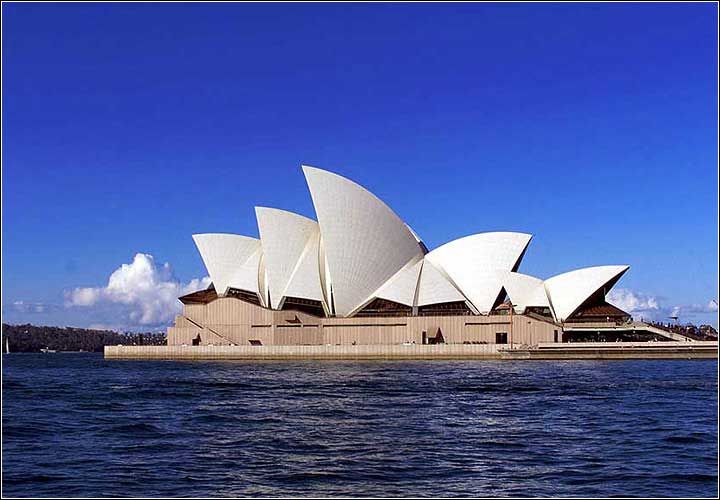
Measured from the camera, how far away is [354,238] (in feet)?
203

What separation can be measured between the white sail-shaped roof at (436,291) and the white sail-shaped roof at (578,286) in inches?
293

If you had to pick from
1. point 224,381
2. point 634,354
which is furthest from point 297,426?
point 634,354

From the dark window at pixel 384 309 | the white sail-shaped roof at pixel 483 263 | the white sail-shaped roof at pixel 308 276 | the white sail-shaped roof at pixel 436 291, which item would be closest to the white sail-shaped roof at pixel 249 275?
the white sail-shaped roof at pixel 308 276

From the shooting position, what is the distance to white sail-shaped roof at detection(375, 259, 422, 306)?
6288 cm

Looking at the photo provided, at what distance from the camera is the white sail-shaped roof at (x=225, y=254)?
66625 millimetres

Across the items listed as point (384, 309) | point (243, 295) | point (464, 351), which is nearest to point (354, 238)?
point (384, 309)

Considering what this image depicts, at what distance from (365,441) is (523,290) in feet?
158

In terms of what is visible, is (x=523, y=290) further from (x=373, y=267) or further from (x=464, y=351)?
(x=373, y=267)

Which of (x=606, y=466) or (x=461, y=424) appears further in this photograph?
(x=461, y=424)

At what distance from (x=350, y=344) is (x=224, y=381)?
28.1 metres

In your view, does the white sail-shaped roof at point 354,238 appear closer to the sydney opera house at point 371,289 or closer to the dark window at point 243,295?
the sydney opera house at point 371,289

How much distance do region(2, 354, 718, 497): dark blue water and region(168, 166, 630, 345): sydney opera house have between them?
3189cm

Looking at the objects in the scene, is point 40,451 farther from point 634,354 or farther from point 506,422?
point 634,354

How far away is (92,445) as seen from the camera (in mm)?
15664
